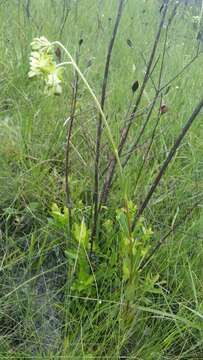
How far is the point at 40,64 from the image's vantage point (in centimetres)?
90

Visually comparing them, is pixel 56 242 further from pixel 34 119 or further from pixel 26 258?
pixel 34 119

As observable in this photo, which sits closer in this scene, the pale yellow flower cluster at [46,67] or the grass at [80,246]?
the pale yellow flower cluster at [46,67]

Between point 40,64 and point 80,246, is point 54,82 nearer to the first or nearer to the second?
point 40,64

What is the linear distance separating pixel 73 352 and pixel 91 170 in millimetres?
607

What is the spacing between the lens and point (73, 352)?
0.96 meters

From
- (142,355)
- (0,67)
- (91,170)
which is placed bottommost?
(142,355)

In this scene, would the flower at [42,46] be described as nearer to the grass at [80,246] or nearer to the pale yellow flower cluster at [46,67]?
the pale yellow flower cluster at [46,67]

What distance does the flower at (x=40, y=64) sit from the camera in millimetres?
898

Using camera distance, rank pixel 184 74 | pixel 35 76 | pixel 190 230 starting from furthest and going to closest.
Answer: pixel 184 74 < pixel 190 230 < pixel 35 76

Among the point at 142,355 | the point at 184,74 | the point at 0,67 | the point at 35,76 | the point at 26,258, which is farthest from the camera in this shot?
the point at 184,74

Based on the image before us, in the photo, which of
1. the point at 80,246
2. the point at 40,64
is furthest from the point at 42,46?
the point at 80,246

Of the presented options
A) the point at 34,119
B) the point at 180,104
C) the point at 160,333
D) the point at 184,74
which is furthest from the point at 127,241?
the point at 184,74

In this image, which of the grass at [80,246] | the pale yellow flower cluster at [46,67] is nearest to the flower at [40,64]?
the pale yellow flower cluster at [46,67]

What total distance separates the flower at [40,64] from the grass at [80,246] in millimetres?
362
